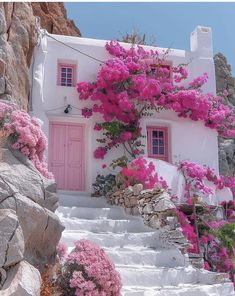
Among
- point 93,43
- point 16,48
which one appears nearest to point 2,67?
point 16,48

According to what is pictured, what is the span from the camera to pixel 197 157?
16391 mm

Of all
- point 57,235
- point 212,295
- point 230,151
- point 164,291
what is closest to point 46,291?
point 57,235

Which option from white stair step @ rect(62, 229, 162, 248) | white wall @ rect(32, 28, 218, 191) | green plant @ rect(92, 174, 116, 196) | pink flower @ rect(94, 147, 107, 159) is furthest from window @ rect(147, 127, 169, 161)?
white stair step @ rect(62, 229, 162, 248)

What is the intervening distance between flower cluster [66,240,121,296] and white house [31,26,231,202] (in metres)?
6.96

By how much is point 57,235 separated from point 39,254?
0.48 m

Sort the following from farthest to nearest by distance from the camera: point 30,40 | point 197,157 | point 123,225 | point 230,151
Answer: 1. point 230,151
2. point 197,157
3. point 30,40
4. point 123,225

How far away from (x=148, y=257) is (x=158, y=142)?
6.57 metres

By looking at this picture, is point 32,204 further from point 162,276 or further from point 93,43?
point 93,43

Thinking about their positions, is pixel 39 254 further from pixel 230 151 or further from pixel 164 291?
pixel 230 151

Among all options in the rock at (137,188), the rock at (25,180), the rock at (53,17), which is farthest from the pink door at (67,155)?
the rock at (53,17)

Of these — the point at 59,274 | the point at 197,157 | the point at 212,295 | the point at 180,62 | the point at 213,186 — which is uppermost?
the point at 180,62

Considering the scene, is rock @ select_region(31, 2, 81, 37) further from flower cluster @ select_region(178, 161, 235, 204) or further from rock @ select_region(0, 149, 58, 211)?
rock @ select_region(0, 149, 58, 211)

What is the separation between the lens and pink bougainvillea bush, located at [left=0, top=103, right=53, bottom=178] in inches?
355

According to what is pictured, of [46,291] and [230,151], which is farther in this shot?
[230,151]
